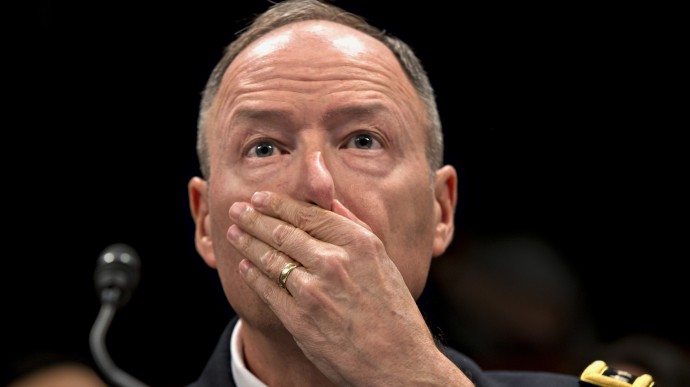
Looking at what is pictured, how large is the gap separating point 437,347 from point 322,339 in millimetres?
295

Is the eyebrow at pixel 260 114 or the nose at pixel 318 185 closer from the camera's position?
the nose at pixel 318 185

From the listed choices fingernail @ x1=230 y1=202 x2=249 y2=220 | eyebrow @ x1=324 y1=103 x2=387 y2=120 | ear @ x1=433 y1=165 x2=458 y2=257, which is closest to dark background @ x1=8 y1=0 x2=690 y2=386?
ear @ x1=433 y1=165 x2=458 y2=257

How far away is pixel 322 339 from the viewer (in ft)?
5.99

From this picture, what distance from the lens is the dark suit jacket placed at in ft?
7.53

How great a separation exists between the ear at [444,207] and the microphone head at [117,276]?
83 cm

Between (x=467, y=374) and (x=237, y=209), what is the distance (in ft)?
2.75

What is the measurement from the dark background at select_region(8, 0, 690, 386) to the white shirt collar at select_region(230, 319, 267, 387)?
1216 mm

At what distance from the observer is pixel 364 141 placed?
6.95 ft

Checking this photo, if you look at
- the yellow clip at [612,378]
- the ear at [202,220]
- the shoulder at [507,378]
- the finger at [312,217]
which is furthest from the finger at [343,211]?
the yellow clip at [612,378]

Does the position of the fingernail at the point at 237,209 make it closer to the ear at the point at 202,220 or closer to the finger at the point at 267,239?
the finger at the point at 267,239

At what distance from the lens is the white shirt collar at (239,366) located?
2.22 meters

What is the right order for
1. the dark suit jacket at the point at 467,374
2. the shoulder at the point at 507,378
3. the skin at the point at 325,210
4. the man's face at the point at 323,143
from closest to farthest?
1. the skin at the point at 325,210
2. the man's face at the point at 323,143
3. the dark suit jacket at the point at 467,374
4. the shoulder at the point at 507,378

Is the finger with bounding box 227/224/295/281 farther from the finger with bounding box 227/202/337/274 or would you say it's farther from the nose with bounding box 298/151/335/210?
the nose with bounding box 298/151/335/210

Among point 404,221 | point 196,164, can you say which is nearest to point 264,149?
point 404,221
